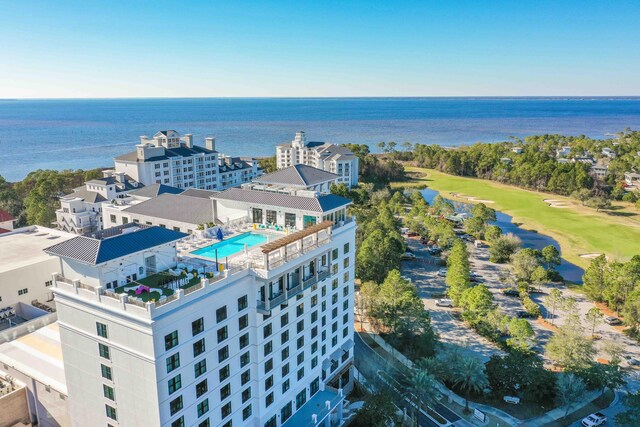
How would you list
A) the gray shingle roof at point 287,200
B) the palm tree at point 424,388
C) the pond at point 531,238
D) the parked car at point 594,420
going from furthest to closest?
the pond at point 531,238 → the parked car at point 594,420 → the gray shingle roof at point 287,200 → the palm tree at point 424,388

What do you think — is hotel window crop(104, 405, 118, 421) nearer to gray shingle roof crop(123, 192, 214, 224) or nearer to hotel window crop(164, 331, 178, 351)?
hotel window crop(164, 331, 178, 351)

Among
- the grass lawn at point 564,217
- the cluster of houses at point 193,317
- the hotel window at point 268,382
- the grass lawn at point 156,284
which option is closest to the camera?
the cluster of houses at point 193,317

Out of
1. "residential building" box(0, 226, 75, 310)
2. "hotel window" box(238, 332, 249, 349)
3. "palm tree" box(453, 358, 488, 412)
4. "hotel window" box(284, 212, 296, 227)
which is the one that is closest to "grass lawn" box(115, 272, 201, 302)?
"hotel window" box(238, 332, 249, 349)

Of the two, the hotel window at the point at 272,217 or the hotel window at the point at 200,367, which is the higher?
the hotel window at the point at 272,217

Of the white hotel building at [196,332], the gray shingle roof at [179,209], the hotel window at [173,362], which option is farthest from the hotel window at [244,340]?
the gray shingle roof at [179,209]

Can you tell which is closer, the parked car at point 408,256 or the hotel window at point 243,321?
the hotel window at point 243,321

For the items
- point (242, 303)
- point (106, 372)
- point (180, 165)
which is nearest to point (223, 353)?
point (242, 303)

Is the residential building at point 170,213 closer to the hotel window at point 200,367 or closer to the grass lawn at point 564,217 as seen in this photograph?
the hotel window at point 200,367

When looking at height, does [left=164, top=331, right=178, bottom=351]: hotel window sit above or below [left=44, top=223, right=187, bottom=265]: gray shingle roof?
below
